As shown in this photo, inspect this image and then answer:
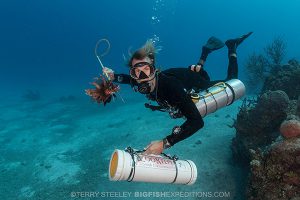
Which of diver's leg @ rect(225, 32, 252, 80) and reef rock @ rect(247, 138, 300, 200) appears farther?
diver's leg @ rect(225, 32, 252, 80)

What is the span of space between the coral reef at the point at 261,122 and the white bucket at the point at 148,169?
4.19 metres

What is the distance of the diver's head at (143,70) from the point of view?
468 cm

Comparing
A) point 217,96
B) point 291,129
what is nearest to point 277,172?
point 291,129

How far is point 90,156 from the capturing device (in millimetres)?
12523

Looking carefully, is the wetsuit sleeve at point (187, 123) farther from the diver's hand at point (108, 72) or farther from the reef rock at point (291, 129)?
the reef rock at point (291, 129)

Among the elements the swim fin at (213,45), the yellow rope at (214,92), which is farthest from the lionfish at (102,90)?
the swim fin at (213,45)

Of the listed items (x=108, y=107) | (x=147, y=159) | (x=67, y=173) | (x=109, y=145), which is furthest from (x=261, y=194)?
(x=108, y=107)

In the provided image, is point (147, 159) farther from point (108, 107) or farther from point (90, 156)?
point (108, 107)

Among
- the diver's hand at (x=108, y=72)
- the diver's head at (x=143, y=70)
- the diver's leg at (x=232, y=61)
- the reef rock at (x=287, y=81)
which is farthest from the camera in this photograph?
the reef rock at (x=287, y=81)

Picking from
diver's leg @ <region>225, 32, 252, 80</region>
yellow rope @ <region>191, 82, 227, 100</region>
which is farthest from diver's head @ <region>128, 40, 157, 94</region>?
diver's leg @ <region>225, 32, 252, 80</region>

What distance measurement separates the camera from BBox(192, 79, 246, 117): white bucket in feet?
19.3

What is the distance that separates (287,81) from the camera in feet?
34.8

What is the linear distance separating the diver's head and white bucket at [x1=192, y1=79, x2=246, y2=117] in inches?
54.8

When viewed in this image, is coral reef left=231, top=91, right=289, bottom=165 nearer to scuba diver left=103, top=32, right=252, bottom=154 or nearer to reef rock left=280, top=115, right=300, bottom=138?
reef rock left=280, top=115, right=300, bottom=138
